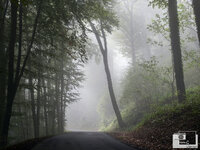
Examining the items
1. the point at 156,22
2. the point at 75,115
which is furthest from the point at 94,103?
the point at 156,22

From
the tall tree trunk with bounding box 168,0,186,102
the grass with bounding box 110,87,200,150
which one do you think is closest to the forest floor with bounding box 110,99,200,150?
the grass with bounding box 110,87,200,150

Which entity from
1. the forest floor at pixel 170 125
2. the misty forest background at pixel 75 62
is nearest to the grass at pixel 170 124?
the forest floor at pixel 170 125

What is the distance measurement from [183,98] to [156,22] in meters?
5.80

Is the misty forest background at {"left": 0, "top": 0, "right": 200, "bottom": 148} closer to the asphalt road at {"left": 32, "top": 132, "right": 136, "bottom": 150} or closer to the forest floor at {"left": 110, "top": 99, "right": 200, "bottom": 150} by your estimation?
the forest floor at {"left": 110, "top": 99, "right": 200, "bottom": 150}

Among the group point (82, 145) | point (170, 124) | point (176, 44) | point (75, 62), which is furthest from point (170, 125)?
point (75, 62)

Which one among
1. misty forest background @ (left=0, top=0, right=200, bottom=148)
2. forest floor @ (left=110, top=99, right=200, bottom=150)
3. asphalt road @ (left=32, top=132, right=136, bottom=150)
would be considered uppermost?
misty forest background @ (left=0, top=0, right=200, bottom=148)

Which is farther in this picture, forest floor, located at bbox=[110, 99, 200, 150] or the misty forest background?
the misty forest background

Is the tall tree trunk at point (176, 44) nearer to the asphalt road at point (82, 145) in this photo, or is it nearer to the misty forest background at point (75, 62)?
the misty forest background at point (75, 62)

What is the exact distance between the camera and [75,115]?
64.0 meters

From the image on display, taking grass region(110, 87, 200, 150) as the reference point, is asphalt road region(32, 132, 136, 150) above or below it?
below

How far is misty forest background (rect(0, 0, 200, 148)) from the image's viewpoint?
890 centimetres

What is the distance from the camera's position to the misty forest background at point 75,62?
8898 millimetres

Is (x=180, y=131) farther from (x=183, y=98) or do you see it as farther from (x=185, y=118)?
(x=183, y=98)

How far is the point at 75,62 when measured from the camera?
897 inches
